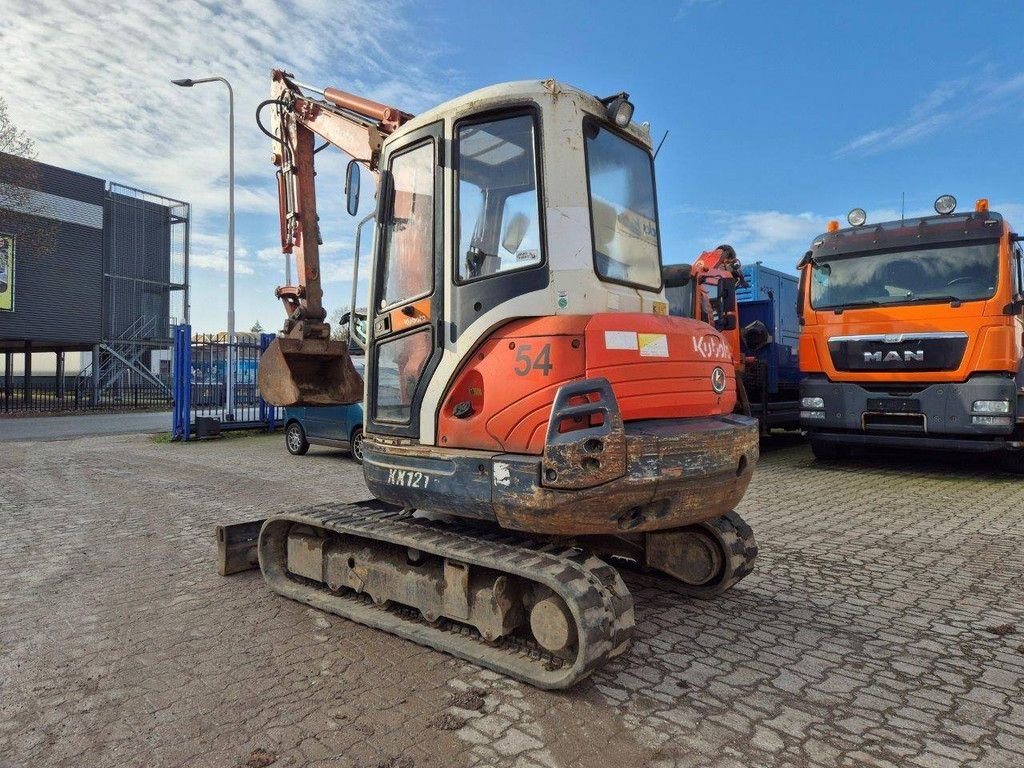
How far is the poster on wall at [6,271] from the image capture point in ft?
95.7

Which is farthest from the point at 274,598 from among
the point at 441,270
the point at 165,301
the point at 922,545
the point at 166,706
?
the point at 165,301

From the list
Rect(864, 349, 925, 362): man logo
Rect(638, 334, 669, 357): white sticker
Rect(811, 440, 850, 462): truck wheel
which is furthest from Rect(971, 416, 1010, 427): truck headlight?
Rect(638, 334, 669, 357): white sticker

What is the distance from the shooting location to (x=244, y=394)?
1708cm

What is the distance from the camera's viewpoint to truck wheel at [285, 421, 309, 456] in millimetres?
13070

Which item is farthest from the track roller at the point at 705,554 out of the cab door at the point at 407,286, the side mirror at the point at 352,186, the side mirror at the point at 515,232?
the side mirror at the point at 352,186

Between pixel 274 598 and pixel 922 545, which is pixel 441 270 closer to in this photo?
pixel 274 598

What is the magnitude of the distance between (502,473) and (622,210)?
5.68 ft


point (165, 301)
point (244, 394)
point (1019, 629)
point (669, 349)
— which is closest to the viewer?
point (669, 349)

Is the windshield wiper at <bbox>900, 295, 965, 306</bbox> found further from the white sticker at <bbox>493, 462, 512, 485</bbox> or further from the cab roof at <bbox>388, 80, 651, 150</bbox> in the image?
the white sticker at <bbox>493, 462, 512, 485</bbox>

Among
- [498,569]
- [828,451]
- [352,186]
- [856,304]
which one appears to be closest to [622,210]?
[352,186]

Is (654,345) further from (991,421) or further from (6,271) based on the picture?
(6,271)

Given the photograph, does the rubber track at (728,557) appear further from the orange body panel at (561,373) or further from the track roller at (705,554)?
the orange body panel at (561,373)

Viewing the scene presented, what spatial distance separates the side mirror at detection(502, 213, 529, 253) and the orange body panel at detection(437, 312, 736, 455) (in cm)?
45

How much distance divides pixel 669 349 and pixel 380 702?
2.31 m
